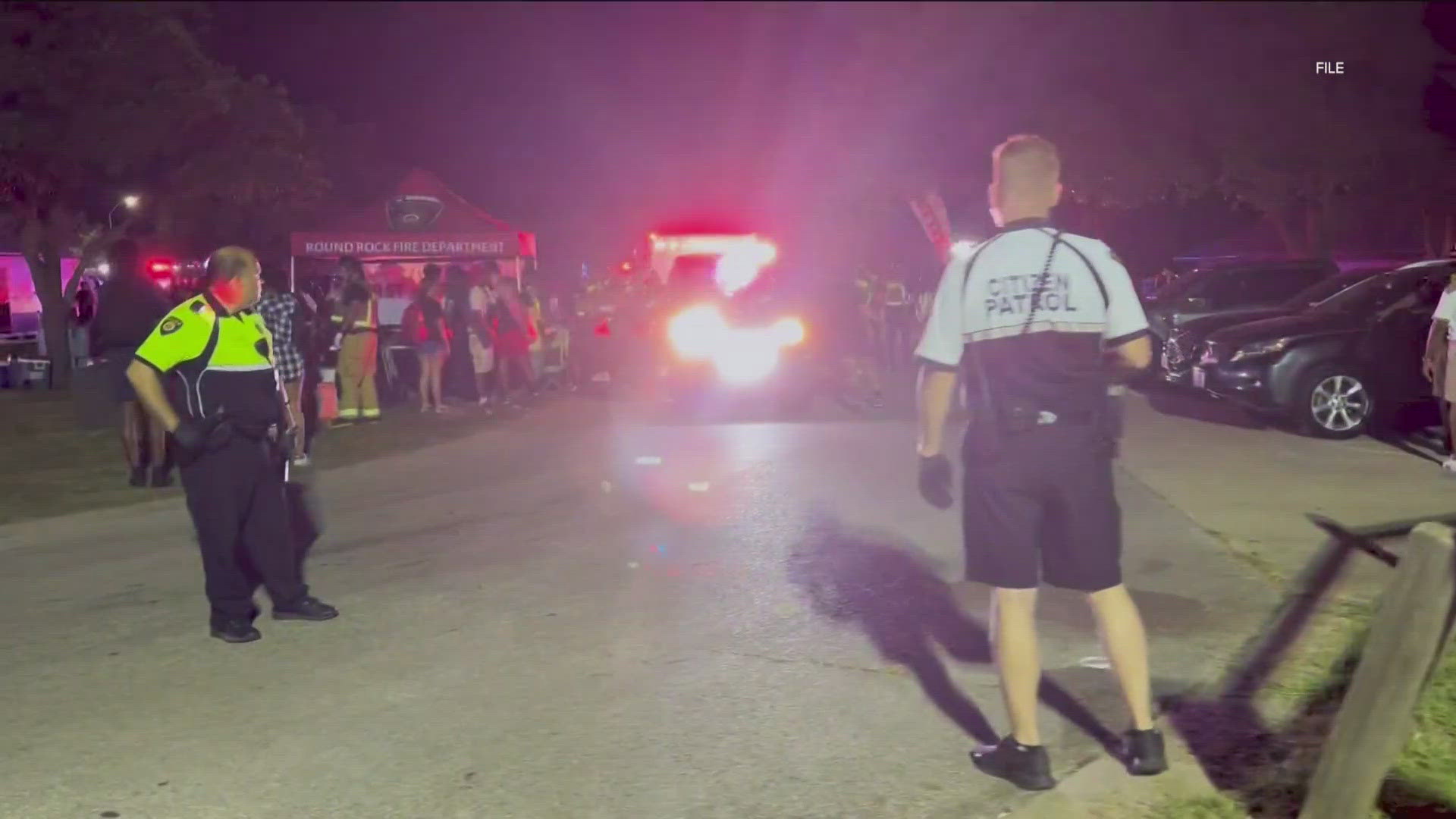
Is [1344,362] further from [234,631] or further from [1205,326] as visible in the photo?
[234,631]

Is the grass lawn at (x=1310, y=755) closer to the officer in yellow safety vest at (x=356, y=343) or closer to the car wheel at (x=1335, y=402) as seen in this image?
the car wheel at (x=1335, y=402)

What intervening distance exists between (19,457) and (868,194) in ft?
106

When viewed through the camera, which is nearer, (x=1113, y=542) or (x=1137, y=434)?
(x=1113, y=542)

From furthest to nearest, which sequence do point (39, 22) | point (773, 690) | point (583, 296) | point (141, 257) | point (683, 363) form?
point (583, 296) → point (39, 22) → point (683, 363) → point (141, 257) → point (773, 690)

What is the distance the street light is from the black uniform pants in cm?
2167

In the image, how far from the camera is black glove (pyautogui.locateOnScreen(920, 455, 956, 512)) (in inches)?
175

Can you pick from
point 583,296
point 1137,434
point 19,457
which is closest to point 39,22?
point 583,296

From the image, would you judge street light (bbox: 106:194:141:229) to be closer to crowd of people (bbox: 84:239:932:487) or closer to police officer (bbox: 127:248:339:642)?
crowd of people (bbox: 84:239:932:487)

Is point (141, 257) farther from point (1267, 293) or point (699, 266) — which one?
point (699, 266)

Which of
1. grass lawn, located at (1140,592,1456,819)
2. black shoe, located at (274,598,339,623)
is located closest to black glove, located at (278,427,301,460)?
black shoe, located at (274,598,339,623)

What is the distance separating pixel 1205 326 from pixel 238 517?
12.7m

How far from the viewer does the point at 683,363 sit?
53.9 feet

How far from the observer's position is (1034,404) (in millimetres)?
4066

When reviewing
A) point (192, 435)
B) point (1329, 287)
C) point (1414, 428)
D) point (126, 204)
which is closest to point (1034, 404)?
point (192, 435)
